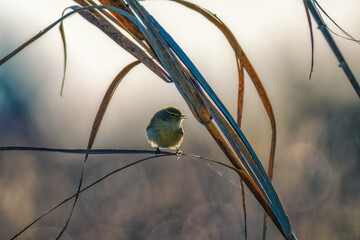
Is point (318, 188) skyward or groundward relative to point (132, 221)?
skyward

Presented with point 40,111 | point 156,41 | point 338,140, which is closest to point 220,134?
point 156,41

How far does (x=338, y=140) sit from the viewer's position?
38.5 ft

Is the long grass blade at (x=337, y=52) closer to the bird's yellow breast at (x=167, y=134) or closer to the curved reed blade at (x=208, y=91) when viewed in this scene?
the curved reed blade at (x=208, y=91)

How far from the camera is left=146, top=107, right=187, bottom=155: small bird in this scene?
3.78 metres

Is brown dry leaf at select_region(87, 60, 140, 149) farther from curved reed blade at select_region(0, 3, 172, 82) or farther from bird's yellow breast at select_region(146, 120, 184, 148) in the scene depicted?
bird's yellow breast at select_region(146, 120, 184, 148)

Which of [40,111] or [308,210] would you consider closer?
[308,210]

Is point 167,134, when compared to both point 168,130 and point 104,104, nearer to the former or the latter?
point 168,130

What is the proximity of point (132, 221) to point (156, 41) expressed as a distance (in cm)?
1174

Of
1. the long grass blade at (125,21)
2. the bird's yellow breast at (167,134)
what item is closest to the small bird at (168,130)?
the bird's yellow breast at (167,134)

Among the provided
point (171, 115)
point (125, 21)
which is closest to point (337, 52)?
point (125, 21)

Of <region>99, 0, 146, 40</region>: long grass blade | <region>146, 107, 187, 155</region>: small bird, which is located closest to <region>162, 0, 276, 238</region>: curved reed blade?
<region>99, 0, 146, 40</region>: long grass blade

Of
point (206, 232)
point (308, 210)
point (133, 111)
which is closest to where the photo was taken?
point (308, 210)

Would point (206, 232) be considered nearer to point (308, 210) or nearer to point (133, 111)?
point (308, 210)

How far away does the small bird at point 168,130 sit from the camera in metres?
3.78
